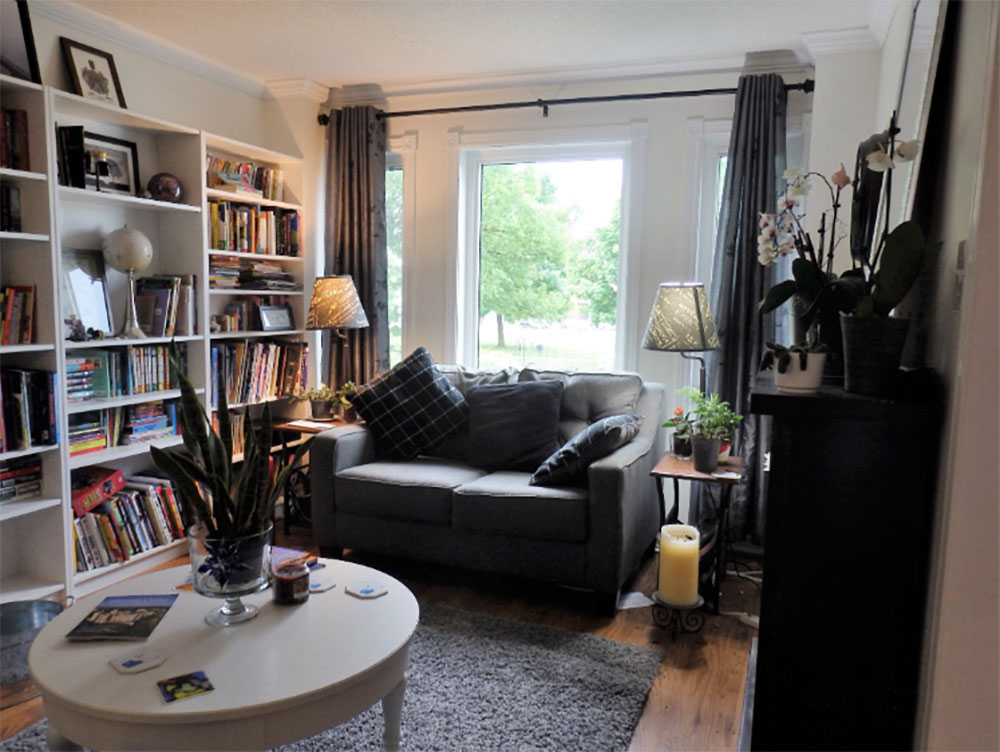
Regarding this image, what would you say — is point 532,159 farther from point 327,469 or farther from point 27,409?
point 27,409

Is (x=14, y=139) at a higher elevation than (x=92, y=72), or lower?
lower

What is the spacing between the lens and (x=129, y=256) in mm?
3111

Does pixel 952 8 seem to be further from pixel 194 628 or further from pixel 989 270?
pixel 194 628

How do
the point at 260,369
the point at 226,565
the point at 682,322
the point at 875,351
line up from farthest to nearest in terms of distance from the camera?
the point at 260,369 < the point at 682,322 < the point at 226,565 < the point at 875,351

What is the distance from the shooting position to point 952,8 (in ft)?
4.65

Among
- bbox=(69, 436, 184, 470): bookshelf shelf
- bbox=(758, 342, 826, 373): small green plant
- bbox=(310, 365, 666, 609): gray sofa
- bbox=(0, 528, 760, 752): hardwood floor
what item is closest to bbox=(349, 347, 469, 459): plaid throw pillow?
bbox=(310, 365, 666, 609): gray sofa

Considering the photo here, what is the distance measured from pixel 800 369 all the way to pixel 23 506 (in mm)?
2775

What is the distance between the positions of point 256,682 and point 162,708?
17cm

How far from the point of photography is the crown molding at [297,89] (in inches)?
158

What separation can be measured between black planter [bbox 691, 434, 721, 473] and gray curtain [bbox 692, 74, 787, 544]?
532 millimetres

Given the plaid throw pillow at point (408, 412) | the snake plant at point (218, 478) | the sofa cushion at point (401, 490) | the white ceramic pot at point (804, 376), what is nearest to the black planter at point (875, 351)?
the white ceramic pot at point (804, 376)

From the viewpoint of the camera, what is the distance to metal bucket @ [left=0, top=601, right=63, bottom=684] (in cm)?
233

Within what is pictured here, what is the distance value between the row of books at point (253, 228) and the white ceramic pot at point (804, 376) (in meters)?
3.01

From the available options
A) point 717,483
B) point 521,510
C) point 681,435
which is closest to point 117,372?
point 521,510
